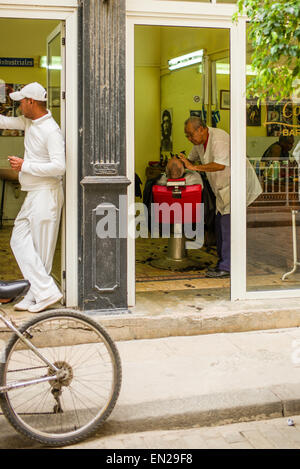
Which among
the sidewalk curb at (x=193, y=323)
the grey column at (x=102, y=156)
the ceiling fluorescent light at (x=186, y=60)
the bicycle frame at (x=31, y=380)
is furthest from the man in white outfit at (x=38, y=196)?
the ceiling fluorescent light at (x=186, y=60)

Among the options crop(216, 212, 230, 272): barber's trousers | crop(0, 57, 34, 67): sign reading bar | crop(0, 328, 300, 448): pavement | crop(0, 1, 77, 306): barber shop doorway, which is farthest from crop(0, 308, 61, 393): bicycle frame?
crop(0, 57, 34, 67): sign reading bar

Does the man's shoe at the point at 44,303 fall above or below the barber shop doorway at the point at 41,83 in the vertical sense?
below

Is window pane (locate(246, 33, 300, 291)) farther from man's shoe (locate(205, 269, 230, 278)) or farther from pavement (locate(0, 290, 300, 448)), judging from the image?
man's shoe (locate(205, 269, 230, 278))

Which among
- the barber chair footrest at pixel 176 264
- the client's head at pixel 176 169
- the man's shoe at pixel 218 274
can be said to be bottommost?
the man's shoe at pixel 218 274

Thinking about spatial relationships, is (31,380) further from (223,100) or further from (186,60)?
(186,60)

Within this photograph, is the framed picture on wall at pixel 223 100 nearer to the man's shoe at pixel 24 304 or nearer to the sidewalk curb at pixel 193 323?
the sidewalk curb at pixel 193 323

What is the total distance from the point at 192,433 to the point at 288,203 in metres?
3.34

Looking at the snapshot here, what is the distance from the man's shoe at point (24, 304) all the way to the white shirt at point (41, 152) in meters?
1.06

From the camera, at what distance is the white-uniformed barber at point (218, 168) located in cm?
824

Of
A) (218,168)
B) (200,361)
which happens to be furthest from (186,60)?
(200,361)

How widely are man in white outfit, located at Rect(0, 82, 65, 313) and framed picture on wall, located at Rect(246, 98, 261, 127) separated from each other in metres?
1.91

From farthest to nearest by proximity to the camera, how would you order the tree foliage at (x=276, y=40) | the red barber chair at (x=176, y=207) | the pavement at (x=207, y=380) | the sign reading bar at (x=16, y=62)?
the sign reading bar at (x=16, y=62) < the red barber chair at (x=176, y=207) < the pavement at (x=207, y=380) < the tree foliage at (x=276, y=40)

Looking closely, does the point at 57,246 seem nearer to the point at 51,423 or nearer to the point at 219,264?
the point at 219,264

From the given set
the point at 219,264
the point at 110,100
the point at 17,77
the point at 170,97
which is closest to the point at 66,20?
the point at 110,100
